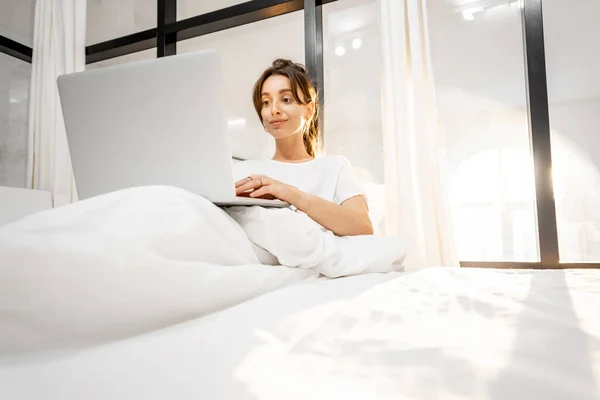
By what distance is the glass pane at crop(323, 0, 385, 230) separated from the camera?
216 centimetres

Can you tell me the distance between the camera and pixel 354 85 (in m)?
2.23

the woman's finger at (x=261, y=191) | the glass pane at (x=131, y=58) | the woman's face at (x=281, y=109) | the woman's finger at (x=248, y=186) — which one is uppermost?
the glass pane at (x=131, y=58)

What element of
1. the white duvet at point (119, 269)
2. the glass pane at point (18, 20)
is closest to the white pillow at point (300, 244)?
the white duvet at point (119, 269)

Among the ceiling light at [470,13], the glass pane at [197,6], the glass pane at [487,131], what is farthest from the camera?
the glass pane at [197,6]

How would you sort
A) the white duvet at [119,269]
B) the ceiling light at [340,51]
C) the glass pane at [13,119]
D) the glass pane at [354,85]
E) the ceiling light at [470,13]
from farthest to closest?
the glass pane at [13,119]
the ceiling light at [340,51]
the glass pane at [354,85]
the ceiling light at [470,13]
the white duvet at [119,269]

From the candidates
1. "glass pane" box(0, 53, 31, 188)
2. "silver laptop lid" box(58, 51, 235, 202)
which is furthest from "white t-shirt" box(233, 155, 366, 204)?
"glass pane" box(0, 53, 31, 188)

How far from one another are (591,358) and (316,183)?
1231 millimetres

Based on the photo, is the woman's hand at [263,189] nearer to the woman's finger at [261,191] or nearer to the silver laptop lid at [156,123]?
the woman's finger at [261,191]

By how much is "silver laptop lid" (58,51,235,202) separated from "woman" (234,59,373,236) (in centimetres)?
26

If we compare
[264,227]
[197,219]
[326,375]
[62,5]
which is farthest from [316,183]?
[62,5]

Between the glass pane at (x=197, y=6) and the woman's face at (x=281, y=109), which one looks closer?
the woman's face at (x=281, y=109)

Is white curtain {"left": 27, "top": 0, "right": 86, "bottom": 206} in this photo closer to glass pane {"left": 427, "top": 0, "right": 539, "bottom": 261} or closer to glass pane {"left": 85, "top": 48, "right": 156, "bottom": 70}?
glass pane {"left": 85, "top": 48, "right": 156, "bottom": 70}

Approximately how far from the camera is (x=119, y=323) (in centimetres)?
43

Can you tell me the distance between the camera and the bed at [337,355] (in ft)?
0.93
